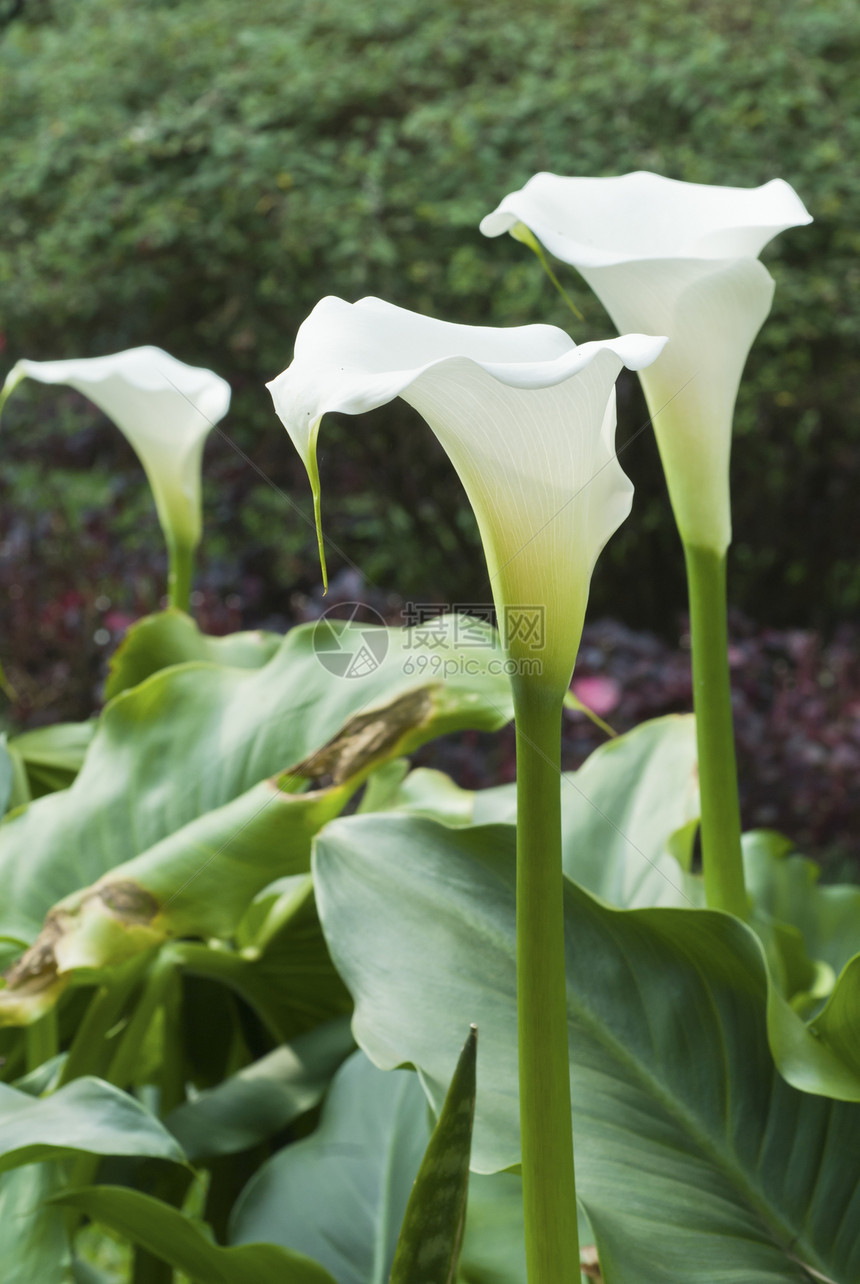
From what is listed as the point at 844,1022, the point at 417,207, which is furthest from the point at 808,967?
the point at 417,207

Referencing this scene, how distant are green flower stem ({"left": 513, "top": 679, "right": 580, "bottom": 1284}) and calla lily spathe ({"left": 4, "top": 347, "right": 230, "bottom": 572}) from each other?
500mm

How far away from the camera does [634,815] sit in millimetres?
755

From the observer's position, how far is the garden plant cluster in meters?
0.40

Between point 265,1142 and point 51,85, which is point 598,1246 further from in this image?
point 51,85

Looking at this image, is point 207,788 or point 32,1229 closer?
point 32,1229

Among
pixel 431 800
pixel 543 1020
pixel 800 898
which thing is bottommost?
pixel 800 898

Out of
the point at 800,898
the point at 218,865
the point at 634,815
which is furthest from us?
the point at 800,898

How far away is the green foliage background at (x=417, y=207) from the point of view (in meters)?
2.21

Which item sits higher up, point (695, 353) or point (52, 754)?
point (695, 353)

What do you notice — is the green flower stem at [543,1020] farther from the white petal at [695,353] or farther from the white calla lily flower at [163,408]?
the white calla lily flower at [163,408]

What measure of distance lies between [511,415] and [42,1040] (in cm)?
60

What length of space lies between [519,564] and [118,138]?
2.35 meters

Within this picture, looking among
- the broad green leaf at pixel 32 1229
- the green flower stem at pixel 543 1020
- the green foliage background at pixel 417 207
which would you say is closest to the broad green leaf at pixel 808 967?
the green flower stem at pixel 543 1020

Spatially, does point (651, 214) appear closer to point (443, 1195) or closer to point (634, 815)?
point (634, 815)
